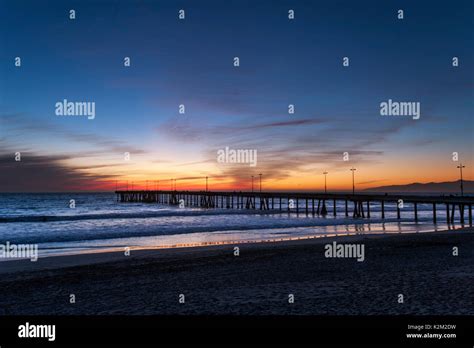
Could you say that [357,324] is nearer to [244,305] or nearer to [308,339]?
[308,339]

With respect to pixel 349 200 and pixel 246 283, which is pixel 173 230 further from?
pixel 349 200

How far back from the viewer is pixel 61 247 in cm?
2230

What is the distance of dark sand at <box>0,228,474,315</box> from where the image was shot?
8.06 meters

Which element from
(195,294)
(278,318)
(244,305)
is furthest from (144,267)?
(278,318)

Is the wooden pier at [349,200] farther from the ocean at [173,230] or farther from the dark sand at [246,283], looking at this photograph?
the dark sand at [246,283]

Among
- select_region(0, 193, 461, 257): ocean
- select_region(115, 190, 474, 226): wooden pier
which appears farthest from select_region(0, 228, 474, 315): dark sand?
select_region(115, 190, 474, 226): wooden pier

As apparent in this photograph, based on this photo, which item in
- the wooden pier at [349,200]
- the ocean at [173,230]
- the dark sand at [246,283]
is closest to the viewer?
the dark sand at [246,283]

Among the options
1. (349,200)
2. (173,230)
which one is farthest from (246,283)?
(349,200)

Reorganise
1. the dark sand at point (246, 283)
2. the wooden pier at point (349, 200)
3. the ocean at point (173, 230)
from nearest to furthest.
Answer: the dark sand at point (246, 283)
the ocean at point (173, 230)
the wooden pier at point (349, 200)

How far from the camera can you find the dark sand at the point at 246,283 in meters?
8.06

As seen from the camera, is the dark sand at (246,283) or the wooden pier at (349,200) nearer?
the dark sand at (246,283)

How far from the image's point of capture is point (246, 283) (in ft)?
35.0

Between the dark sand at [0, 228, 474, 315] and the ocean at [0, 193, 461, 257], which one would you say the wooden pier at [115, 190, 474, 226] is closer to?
the ocean at [0, 193, 461, 257]

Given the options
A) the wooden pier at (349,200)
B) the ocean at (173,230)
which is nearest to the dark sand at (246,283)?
the ocean at (173,230)
